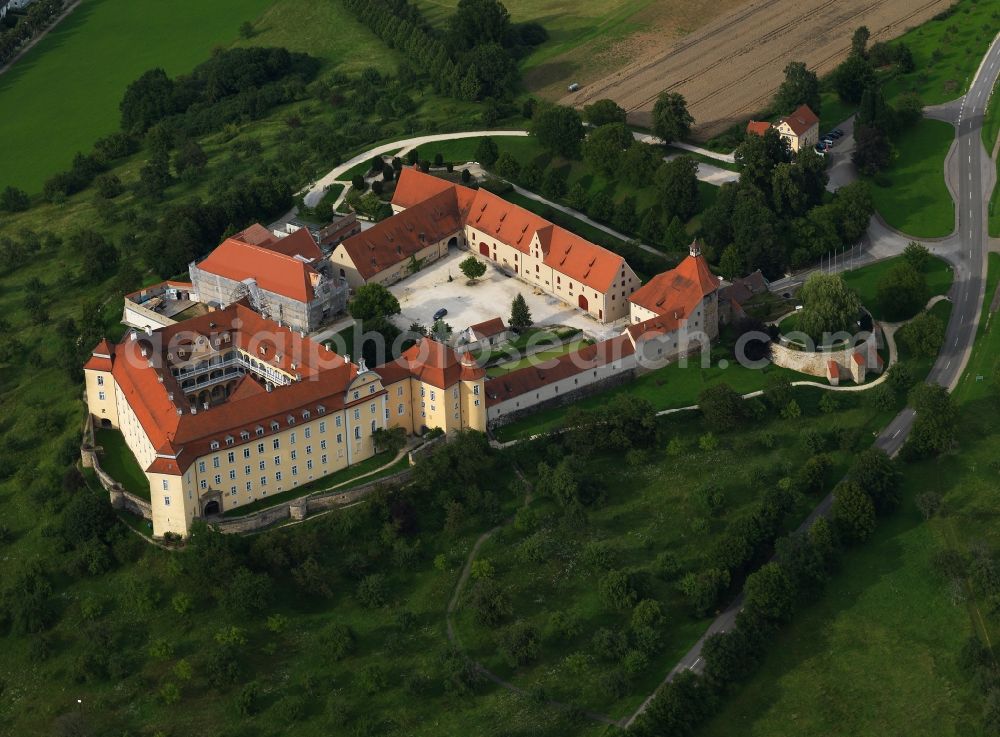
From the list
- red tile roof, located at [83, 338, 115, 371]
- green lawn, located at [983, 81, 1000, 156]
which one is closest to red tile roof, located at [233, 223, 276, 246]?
red tile roof, located at [83, 338, 115, 371]

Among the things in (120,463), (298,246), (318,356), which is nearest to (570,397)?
(318,356)

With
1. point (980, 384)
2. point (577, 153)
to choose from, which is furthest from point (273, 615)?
point (577, 153)

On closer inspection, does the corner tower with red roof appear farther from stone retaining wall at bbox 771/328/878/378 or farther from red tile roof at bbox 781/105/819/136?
red tile roof at bbox 781/105/819/136

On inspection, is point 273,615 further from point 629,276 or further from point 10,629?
point 629,276

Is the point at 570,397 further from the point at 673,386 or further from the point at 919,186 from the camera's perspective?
the point at 919,186

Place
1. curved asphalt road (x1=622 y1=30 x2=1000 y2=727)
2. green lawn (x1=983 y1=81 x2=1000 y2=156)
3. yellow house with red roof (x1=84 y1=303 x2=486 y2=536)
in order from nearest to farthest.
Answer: yellow house with red roof (x1=84 y1=303 x2=486 y2=536), curved asphalt road (x1=622 y1=30 x2=1000 y2=727), green lawn (x1=983 y1=81 x2=1000 y2=156)
